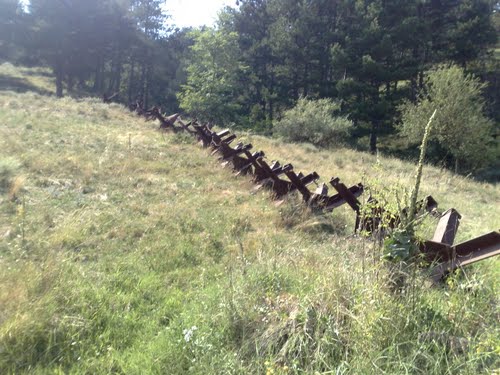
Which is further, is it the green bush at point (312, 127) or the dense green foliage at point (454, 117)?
the green bush at point (312, 127)

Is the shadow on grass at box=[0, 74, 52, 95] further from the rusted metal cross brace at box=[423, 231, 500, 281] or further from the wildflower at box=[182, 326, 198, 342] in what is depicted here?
the rusted metal cross brace at box=[423, 231, 500, 281]

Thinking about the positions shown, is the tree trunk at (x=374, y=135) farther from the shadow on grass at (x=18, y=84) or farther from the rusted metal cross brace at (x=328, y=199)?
the shadow on grass at (x=18, y=84)

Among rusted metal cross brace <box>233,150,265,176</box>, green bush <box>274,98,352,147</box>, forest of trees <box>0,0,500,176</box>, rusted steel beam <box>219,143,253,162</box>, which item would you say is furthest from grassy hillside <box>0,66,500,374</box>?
forest of trees <box>0,0,500,176</box>

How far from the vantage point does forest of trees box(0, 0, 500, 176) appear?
94.9 ft

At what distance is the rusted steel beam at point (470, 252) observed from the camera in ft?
10.2

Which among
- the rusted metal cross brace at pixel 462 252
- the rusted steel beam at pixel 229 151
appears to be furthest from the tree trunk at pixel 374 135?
the rusted metal cross brace at pixel 462 252

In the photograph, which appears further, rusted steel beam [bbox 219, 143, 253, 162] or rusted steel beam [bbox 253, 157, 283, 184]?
rusted steel beam [bbox 219, 143, 253, 162]

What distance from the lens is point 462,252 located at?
327cm

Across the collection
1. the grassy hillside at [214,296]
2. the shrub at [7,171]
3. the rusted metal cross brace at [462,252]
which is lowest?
the shrub at [7,171]

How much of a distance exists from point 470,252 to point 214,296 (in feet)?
7.35

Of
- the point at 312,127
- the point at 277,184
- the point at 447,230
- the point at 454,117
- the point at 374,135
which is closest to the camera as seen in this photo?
the point at 447,230

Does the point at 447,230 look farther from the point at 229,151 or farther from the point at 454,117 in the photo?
the point at 454,117

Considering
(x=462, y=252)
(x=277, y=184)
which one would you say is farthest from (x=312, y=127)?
(x=462, y=252)

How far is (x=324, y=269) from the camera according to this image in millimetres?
3213
